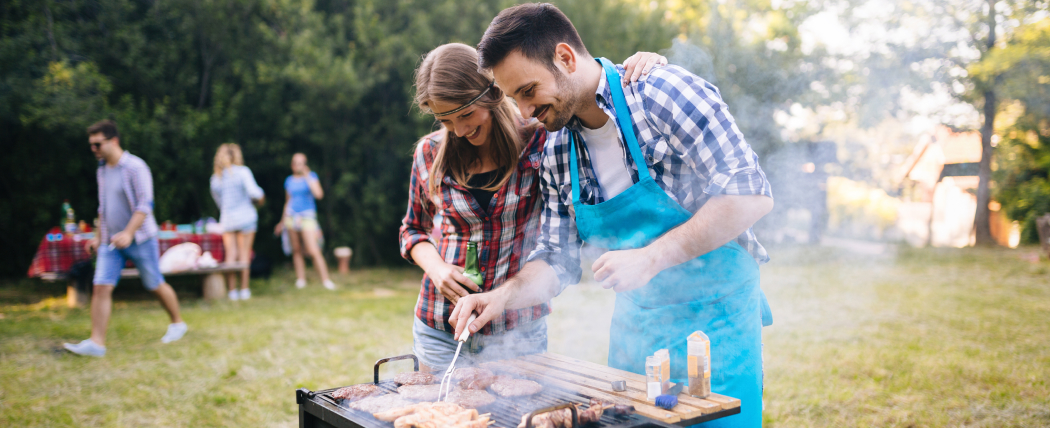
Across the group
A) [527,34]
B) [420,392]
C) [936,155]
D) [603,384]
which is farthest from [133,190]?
[936,155]

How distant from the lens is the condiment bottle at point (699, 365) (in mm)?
1685

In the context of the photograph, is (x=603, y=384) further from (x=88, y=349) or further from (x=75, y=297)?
(x=75, y=297)

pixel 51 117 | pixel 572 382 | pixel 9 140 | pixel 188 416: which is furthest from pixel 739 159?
pixel 9 140

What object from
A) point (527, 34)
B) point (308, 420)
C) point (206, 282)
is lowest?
point (206, 282)

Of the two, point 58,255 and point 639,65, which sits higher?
point 639,65

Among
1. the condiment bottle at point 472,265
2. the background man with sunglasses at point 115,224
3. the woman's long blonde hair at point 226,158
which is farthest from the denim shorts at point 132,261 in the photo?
the condiment bottle at point 472,265

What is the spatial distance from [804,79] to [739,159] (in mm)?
12459

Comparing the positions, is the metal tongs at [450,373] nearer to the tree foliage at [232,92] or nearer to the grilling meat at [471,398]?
the grilling meat at [471,398]

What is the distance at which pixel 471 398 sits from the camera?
1821 mm

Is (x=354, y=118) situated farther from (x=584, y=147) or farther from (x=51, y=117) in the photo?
(x=584, y=147)

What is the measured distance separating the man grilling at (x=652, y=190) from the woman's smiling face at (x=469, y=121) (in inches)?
9.7

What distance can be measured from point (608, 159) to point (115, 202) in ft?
16.1

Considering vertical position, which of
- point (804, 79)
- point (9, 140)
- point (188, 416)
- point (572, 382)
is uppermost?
point (804, 79)

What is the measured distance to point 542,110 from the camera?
188 centimetres
